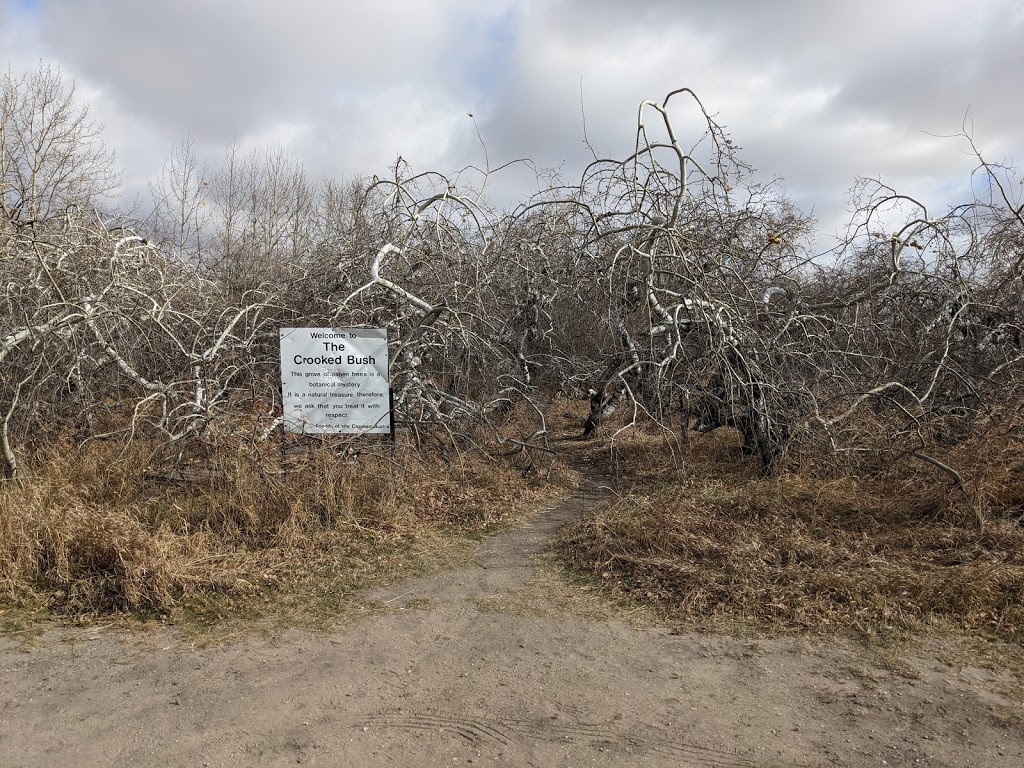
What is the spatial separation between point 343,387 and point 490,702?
3.86m

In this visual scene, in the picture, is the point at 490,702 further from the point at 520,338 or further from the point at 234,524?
the point at 520,338

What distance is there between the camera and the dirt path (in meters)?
2.92

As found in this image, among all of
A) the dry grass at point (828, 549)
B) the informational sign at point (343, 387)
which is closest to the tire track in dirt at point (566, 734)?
the dry grass at point (828, 549)

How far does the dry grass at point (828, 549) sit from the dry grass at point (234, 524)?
1235 millimetres

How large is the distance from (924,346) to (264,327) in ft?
24.7

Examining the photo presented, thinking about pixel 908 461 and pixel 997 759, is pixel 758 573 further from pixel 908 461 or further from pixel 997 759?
pixel 908 461

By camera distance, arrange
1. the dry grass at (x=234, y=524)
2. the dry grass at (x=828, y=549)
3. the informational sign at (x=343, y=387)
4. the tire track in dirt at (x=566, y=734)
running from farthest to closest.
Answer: the informational sign at (x=343, y=387), the dry grass at (x=234, y=524), the dry grass at (x=828, y=549), the tire track in dirt at (x=566, y=734)

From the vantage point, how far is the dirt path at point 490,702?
2.92 meters

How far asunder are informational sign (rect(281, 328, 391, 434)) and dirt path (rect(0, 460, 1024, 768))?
8.77 ft

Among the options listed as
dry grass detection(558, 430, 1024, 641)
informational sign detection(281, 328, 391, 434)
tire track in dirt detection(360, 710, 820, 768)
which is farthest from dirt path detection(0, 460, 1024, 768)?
informational sign detection(281, 328, 391, 434)

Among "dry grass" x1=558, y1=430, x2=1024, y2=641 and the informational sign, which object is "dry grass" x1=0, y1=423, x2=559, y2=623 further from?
"dry grass" x1=558, y1=430, x2=1024, y2=641

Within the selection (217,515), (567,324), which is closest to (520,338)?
(567,324)

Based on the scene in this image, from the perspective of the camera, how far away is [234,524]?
17.8ft

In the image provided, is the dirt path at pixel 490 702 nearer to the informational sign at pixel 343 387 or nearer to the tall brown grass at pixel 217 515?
the tall brown grass at pixel 217 515
